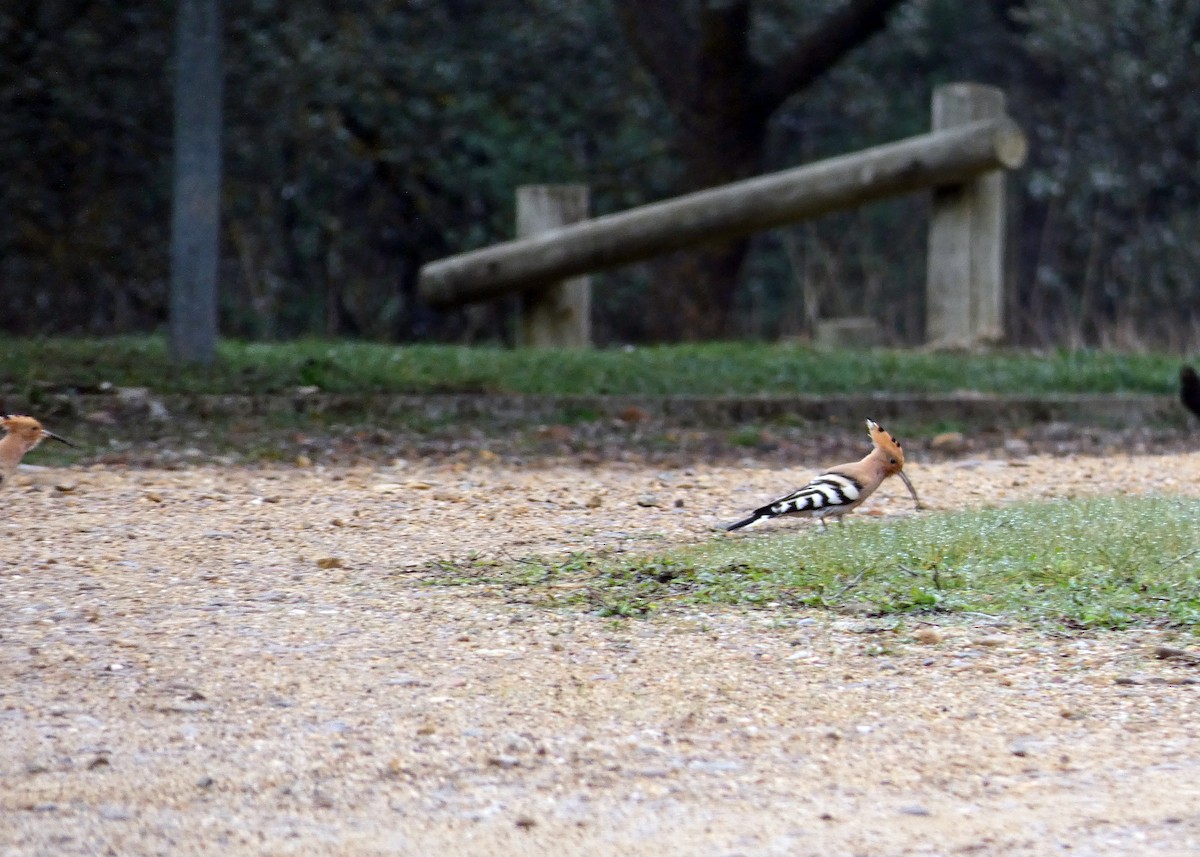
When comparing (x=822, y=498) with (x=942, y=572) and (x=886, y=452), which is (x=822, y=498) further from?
(x=942, y=572)

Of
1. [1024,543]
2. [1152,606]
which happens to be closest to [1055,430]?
[1024,543]

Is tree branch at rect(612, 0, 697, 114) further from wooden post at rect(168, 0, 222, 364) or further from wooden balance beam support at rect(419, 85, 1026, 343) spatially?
wooden post at rect(168, 0, 222, 364)

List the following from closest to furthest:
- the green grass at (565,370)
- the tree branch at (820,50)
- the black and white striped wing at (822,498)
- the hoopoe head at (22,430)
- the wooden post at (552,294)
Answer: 1. the black and white striped wing at (822,498)
2. the hoopoe head at (22,430)
3. the green grass at (565,370)
4. the wooden post at (552,294)
5. the tree branch at (820,50)

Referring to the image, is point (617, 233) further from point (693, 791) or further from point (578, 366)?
point (693, 791)

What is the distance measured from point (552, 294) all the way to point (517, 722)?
27.8ft

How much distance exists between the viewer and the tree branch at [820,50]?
15508 mm

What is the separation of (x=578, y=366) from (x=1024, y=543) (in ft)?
17.1

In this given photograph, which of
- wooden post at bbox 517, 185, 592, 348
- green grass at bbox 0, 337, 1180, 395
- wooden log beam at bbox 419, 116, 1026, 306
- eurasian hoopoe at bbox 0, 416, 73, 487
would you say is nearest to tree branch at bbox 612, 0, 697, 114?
wooden post at bbox 517, 185, 592, 348

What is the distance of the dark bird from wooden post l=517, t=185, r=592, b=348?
426 cm

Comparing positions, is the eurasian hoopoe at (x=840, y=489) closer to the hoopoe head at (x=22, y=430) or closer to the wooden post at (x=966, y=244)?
the hoopoe head at (x=22, y=430)

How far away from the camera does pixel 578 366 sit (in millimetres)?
10570

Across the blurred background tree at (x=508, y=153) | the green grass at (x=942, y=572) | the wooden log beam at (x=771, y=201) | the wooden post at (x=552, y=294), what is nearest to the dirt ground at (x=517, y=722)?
the green grass at (x=942, y=572)

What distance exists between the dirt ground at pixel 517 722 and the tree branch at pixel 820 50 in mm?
10441

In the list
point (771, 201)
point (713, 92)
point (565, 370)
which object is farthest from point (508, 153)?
point (565, 370)
